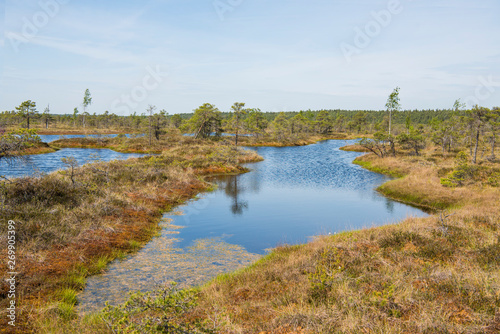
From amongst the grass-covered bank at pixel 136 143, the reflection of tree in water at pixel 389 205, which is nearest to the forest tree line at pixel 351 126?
the grass-covered bank at pixel 136 143

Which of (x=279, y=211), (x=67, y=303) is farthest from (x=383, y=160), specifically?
(x=67, y=303)

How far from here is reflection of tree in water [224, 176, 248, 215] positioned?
2433 cm

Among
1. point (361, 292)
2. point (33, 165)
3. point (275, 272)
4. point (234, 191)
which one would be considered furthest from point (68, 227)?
point (234, 191)

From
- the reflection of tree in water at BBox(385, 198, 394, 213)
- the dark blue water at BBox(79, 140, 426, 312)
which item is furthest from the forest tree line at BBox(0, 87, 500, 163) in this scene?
the reflection of tree in water at BBox(385, 198, 394, 213)

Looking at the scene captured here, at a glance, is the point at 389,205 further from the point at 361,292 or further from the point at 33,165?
the point at 33,165

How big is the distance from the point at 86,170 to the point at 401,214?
2590 centimetres

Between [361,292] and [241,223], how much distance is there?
43.4ft

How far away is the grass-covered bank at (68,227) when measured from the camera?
9109 mm

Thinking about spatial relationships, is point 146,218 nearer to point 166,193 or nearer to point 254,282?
point 166,193

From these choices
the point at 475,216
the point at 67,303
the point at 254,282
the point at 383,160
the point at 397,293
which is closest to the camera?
the point at 397,293

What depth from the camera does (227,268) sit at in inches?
526

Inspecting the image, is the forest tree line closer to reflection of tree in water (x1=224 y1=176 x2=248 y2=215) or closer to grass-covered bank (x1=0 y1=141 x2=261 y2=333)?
grass-covered bank (x1=0 y1=141 x2=261 y2=333)

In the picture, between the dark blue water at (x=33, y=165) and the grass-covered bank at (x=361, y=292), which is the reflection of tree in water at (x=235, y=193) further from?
the dark blue water at (x=33, y=165)

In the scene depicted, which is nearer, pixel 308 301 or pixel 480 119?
pixel 308 301
